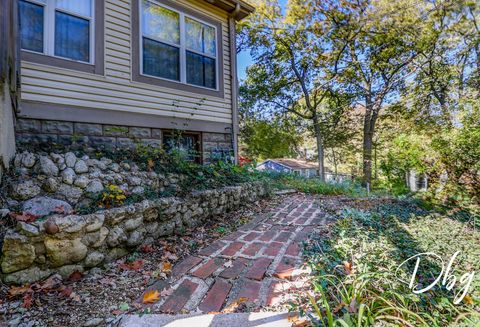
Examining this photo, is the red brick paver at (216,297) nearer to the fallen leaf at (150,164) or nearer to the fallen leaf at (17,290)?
the fallen leaf at (17,290)

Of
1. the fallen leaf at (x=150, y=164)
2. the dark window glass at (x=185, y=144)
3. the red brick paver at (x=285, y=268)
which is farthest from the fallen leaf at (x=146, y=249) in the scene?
the dark window glass at (x=185, y=144)

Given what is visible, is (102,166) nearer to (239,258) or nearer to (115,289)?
(115,289)

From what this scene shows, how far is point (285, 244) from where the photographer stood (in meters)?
2.80

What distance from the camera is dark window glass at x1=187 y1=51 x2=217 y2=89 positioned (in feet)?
17.1

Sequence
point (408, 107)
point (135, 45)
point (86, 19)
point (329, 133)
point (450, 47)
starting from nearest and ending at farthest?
point (86, 19), point (135, 45), point (450, 47), point (408, 107), point (329, 133)

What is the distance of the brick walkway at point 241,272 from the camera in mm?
1832

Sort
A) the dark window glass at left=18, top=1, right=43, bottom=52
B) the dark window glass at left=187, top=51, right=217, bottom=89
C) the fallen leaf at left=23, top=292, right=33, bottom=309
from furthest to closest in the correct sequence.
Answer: the dark window glass at left=187, top=51, right=217, bottom=89, the dark window glass at left=18, top=1, right=43, bottom=52, the fallen leaf at left=23, top=292, right=33, bottom=309

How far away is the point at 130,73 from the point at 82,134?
1.35m

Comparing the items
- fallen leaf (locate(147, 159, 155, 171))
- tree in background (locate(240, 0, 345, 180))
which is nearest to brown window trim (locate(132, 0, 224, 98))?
fallen leaf (locate(147, 159, 155, 171))

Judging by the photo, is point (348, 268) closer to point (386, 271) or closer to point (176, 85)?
point (386, 271)

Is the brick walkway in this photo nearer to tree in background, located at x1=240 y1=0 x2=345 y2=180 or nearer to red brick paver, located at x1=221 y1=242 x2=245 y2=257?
red brick paver, located at x1=221 y1=242 x2=245 y2=257

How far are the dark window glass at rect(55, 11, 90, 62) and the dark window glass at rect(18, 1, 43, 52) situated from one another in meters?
0.20

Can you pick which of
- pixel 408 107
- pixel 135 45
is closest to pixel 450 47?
pixel 408 107

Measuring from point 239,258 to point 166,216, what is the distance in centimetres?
104
